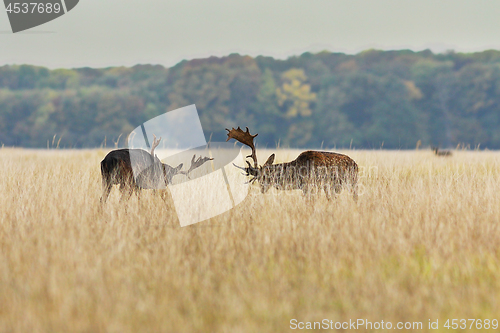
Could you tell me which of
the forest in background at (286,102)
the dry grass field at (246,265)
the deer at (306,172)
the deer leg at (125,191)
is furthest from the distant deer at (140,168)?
the forest in background at (286,102)

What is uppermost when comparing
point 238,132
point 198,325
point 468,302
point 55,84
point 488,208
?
point 55,84

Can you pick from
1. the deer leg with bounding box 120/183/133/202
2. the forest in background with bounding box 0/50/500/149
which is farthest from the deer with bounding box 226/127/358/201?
the forest in background with bounding box 0/50/500/149

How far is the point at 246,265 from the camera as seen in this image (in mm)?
3779

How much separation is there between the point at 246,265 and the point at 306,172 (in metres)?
2.51

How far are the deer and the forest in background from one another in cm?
3938

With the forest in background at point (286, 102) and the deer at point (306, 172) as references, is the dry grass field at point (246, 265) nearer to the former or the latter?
the deer at point (306, 172)

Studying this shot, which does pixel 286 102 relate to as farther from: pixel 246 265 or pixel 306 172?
pixel 246 265

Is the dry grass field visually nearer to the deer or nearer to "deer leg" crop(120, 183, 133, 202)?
"deer leg" crop(120, 183, 133, 202)

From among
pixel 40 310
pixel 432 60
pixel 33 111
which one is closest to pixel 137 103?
pixel 33 111

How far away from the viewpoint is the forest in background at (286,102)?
4784 centimetres

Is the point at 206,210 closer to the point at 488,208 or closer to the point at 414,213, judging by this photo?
the point at 414,213

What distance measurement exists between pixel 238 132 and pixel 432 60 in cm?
5667

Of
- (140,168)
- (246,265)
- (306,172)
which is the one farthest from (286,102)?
(246,265)

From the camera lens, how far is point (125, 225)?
197 inches
